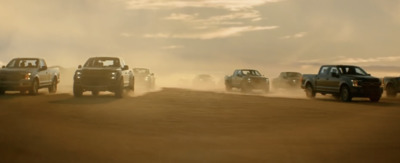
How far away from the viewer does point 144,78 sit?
4128cm

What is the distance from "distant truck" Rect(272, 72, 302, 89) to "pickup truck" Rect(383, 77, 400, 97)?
10006 mm

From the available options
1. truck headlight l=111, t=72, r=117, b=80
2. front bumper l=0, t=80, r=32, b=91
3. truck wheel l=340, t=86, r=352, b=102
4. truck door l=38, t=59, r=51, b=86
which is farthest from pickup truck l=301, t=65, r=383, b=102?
front bumper l=0, t=80, r=32, b=91

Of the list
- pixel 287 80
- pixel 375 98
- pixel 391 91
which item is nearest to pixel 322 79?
pixel 375 98

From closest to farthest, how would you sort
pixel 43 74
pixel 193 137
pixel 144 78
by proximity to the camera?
pixel 193 137 < pixel 43 74 < pixel 144 78

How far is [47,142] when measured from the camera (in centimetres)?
980

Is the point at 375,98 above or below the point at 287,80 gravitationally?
below

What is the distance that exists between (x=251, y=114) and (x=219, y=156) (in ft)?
28.4

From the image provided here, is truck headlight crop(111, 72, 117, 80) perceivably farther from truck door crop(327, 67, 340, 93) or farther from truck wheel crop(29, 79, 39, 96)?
truck door crop(327, 67, 340, 93)

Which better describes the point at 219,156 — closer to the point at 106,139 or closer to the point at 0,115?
the point at 106,139

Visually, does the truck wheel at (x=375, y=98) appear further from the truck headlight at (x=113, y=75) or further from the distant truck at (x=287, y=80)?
the distant truck at (x=287, y=80)

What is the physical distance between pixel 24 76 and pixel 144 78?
1439cm

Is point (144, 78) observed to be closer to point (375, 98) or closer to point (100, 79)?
point (100, 79)

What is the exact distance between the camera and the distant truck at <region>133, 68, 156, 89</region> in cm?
4100

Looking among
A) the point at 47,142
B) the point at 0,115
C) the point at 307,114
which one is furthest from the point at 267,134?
the point at 0,115
